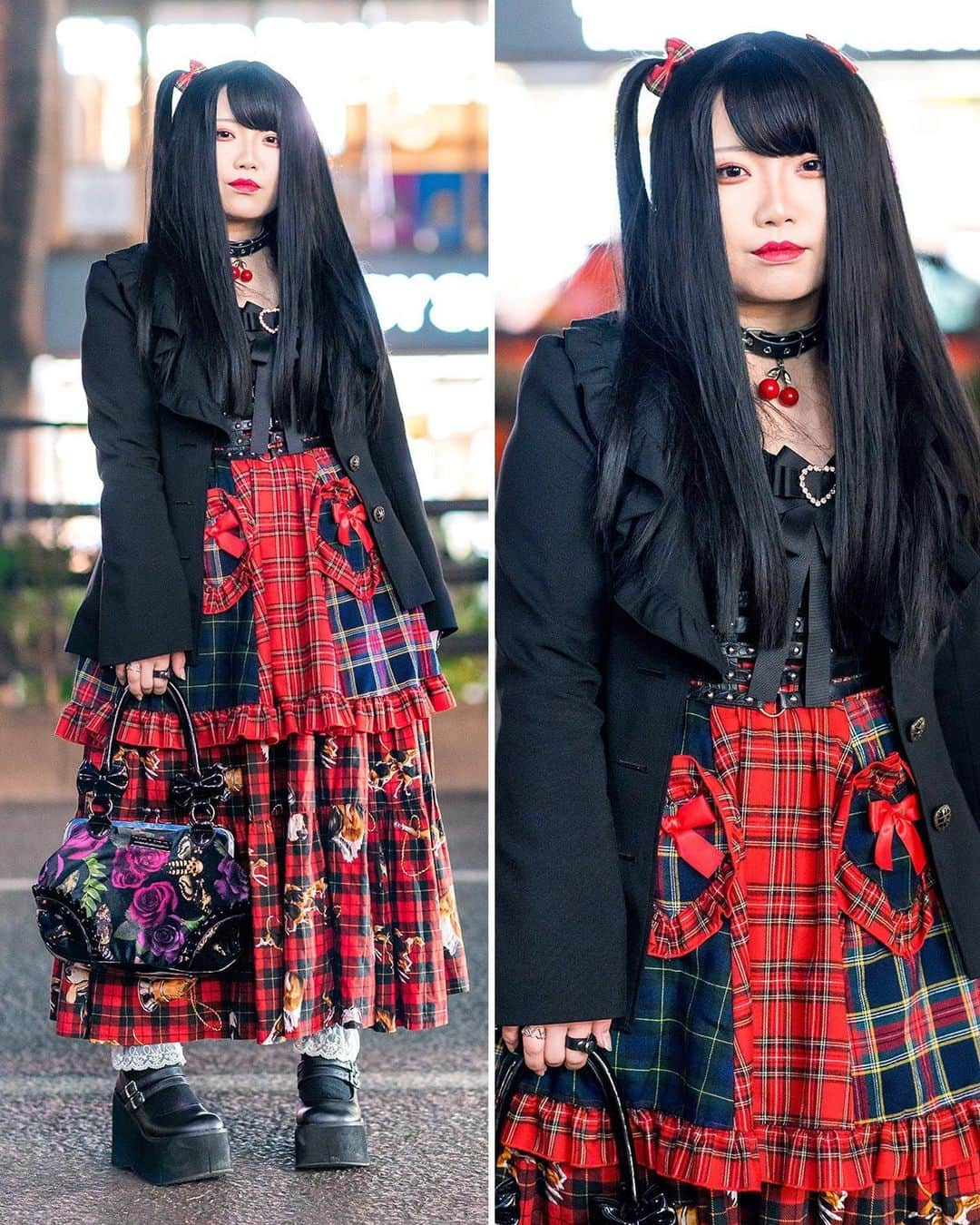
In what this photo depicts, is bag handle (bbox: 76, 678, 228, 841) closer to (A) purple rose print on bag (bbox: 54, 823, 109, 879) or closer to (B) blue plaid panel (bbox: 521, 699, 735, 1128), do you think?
(A) purple rose print on bag (bbox: 54, 823, 109, 879)

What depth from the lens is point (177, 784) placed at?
238cm

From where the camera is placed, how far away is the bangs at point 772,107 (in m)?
1.51

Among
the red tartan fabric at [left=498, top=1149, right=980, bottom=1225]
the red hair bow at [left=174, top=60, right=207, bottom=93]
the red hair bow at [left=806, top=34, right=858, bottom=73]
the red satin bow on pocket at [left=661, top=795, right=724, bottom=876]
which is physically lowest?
the red tartan fabric at [left=498, top=1149, right=980, bottom=1225]

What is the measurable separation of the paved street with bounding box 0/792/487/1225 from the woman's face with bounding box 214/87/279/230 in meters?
1.48

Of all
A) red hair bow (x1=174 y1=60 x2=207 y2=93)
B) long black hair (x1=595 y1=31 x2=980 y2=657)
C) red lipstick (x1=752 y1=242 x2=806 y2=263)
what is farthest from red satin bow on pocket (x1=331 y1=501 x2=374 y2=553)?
red lipstick (x1=752 y1=242 x2=806 y2=263)

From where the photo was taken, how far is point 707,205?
5.02 feet

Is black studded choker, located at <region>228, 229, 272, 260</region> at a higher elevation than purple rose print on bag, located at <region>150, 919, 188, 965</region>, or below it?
higher

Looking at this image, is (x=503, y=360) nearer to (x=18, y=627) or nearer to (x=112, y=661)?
(x=18, y=627)

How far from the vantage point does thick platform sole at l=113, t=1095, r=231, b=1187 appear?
2361mm

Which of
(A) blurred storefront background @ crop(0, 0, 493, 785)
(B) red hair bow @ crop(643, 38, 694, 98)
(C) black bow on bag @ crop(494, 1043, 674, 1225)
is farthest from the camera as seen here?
(A) blurred storefront background @ crop(0, 0, 493, 785)

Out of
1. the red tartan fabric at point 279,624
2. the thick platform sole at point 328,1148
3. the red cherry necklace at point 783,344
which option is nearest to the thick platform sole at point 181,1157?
the thick platform sole at point 328,1148

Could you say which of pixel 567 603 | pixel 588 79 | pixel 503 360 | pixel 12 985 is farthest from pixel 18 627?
pixel 567 603

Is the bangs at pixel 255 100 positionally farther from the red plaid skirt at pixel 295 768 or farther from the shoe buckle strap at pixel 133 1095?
the shoe buckle strap at pixel 133 1095

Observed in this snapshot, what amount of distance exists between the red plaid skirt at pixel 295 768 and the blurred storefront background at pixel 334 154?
5.46 m
